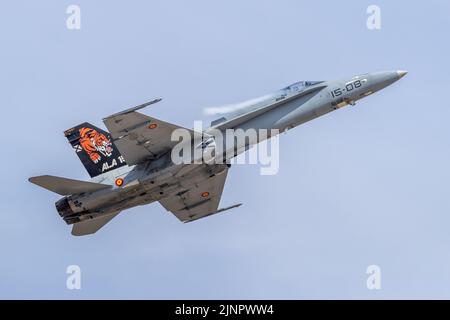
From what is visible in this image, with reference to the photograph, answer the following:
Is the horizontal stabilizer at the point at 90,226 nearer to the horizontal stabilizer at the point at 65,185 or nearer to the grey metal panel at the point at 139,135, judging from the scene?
the horizontal stabilizer at the point at 65,185

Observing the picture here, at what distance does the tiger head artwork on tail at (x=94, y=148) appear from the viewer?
32.3 m

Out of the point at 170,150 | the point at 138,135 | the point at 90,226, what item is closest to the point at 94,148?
the point at 138,135

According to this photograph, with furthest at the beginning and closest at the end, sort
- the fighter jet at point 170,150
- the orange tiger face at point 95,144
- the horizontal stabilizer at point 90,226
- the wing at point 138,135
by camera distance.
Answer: the horizontal stabilizer at point 90,226 → the orange tiger face at point 95,144 → the fighter jet at point 170,150 → the wing at point 138,135

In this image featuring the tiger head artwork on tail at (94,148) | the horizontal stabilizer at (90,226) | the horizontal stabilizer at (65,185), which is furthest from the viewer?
the horizontal stabilizer at (90,226)

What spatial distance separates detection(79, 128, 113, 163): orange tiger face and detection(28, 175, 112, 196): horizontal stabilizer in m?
1.49

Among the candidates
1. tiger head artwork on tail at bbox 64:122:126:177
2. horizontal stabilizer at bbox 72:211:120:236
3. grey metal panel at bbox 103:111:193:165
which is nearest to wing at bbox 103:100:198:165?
grey metal panel at bbox 103:111:193:165

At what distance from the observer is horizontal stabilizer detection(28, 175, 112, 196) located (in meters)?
30.7

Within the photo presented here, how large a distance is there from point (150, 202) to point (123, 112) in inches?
153

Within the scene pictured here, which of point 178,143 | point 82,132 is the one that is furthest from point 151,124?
point 82,132

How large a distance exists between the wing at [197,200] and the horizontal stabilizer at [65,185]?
142 inches

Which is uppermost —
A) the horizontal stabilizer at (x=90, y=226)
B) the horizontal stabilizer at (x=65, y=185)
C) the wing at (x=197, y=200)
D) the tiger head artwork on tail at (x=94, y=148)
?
the tiger head artwork on tail at (x=94, y=148)

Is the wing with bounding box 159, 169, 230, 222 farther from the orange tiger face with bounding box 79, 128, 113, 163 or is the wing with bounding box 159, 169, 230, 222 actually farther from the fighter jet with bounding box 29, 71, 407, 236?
the orange tiger face with bounding box 79, 128, 113, 163

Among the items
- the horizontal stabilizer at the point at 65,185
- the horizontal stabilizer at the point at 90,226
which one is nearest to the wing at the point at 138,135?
the horizontal stabilizer at the point at 65,185

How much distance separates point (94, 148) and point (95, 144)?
14 centimetres
